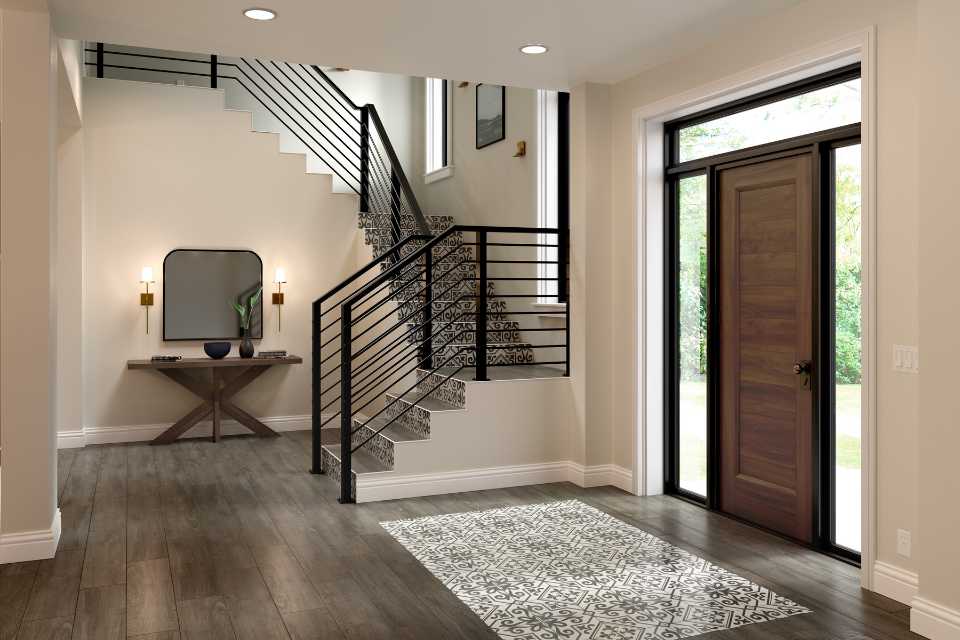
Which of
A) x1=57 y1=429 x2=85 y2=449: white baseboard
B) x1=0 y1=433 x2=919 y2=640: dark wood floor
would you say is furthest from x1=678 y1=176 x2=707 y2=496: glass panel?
x1=57 y1=429 x2=85 y2=449: white baseboard

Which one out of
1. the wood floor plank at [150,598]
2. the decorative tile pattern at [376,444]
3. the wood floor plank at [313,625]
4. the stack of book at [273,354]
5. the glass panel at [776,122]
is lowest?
the wood floor plank at [313,625]

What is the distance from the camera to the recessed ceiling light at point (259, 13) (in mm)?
3883

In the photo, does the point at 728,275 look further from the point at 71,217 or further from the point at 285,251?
the point at 71,217

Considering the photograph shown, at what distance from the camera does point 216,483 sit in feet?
17.6

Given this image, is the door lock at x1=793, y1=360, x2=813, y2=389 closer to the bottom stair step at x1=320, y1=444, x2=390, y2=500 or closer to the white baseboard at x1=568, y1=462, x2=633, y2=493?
the white baseboard at x1=568, y1=462, x2=633, y2=493

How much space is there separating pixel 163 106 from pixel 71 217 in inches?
48.2

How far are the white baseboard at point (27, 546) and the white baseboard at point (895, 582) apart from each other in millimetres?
3726

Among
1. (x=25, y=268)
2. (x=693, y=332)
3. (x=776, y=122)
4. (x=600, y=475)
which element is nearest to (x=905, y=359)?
(x=776, y=122)

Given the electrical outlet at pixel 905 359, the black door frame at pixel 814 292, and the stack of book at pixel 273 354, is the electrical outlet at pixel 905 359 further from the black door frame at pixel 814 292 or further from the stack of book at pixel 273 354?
the stack of book at pixel 273 354

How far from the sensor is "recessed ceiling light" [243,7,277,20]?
388cm

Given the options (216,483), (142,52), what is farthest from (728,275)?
(142,52)

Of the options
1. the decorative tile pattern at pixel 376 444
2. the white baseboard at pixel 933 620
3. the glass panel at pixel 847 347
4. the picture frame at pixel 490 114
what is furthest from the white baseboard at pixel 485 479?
the picture frame at pixel 490 114

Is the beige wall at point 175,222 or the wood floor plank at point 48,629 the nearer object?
the wood floor plank at point 48,629

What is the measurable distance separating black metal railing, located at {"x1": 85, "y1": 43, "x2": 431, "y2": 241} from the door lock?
407 centimetres
